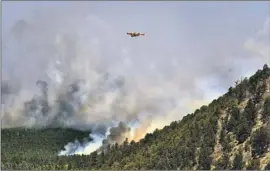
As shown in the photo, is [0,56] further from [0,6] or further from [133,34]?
[133,34]

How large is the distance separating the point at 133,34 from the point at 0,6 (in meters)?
81.9

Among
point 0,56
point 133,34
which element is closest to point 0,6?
point 0,56

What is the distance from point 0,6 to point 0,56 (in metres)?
6.74

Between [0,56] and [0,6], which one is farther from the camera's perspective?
[0,6]

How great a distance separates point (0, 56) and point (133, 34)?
85.9 meters

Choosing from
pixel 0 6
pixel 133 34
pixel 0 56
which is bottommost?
pixel 0 56

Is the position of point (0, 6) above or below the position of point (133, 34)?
below

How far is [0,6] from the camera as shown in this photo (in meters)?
59.8

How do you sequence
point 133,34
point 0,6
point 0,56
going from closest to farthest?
point 0,56 → point 0,6 → point 133,34

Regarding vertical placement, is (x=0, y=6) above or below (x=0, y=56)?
above

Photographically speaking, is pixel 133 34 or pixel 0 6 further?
pixel 133 34

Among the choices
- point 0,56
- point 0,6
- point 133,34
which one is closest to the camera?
point 0,56

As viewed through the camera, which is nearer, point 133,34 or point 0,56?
point 0,56

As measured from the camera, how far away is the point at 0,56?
56125 millimetres
